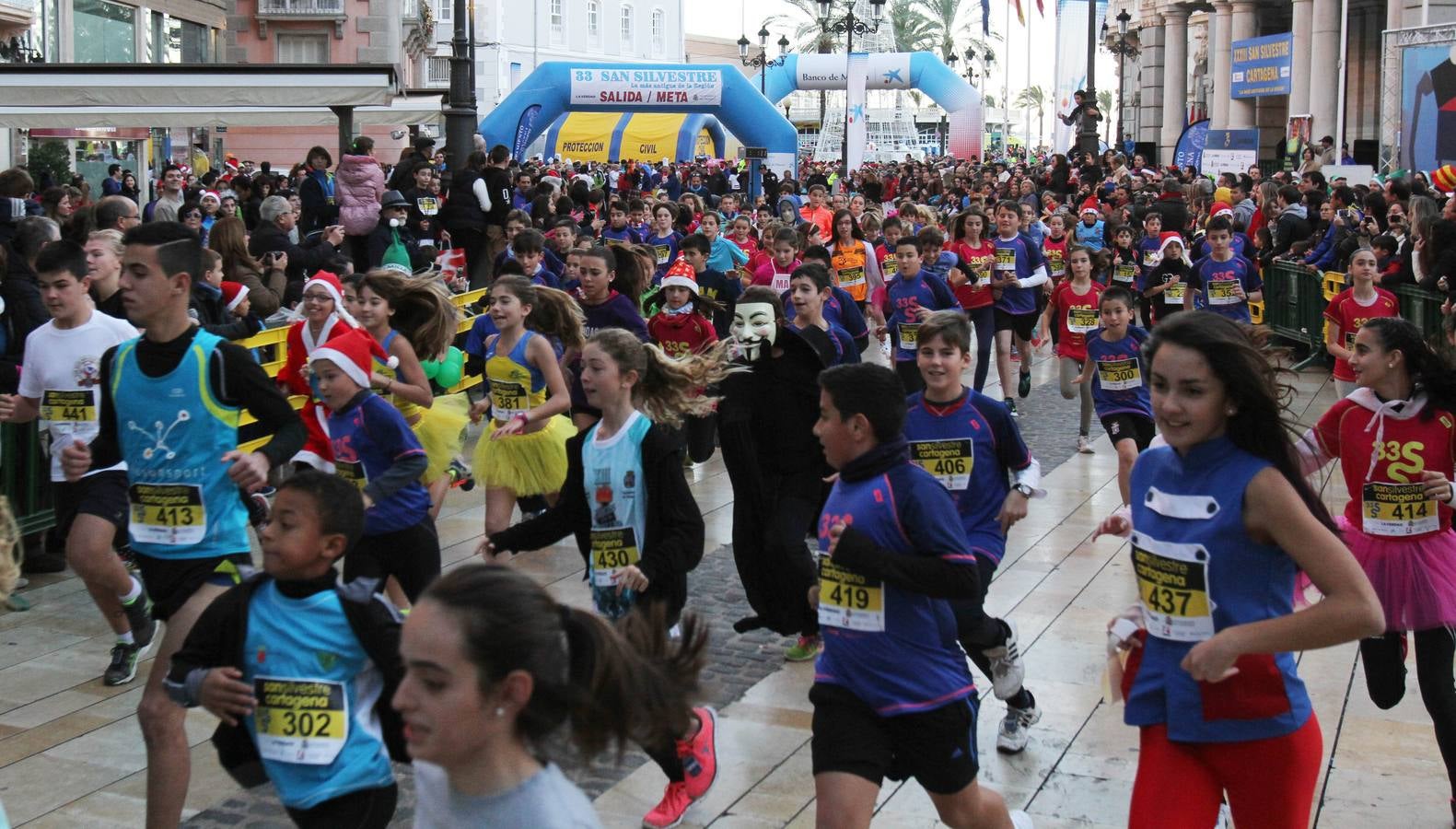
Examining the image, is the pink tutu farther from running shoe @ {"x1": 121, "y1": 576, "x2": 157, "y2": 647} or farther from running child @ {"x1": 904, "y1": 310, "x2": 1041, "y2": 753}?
running shoe @ {"x1": 121, "y1": 576, "x2": 157, "y2": 647}

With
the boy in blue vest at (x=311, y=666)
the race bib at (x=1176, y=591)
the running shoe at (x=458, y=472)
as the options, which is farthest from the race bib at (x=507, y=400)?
the race bib at (x=1176, y=591)

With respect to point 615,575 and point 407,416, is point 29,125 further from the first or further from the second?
point 615,575

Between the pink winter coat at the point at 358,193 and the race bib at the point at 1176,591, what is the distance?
11.8 meters

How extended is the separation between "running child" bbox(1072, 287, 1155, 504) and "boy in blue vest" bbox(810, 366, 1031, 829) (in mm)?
5858

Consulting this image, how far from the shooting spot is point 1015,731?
6.35m

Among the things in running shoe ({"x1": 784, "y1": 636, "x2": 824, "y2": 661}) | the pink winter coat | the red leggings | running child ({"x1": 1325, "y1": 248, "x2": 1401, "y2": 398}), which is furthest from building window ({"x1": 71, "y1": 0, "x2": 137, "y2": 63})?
the red leggings

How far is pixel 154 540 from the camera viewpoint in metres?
5.16

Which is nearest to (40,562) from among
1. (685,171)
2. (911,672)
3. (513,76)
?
(911,672)

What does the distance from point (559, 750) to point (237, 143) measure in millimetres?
55939

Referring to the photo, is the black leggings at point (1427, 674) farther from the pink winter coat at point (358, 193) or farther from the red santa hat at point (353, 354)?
the pink winter coat at point (358, 193)

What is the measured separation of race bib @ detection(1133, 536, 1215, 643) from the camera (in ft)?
12.2

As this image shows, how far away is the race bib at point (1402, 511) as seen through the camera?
18.7 feet

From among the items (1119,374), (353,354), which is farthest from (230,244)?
(1119,374)

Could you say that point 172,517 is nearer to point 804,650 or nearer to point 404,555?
point 404,555
